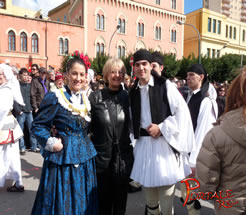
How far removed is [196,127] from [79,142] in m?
1.58

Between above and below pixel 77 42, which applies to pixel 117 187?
below

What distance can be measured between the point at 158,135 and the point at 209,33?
44.1 m

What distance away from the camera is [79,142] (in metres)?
2.39

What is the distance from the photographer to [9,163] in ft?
12.7

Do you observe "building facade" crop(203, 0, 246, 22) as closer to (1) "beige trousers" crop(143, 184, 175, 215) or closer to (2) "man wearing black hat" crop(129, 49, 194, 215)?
(2) "man wearing black hat" crop(129, 49, 194, 215)

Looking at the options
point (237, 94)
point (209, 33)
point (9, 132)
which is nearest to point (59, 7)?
point (209, 33)

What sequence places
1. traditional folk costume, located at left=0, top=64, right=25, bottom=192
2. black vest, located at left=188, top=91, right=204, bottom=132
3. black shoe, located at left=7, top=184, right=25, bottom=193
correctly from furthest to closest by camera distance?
black shoe, located at left=7, top=184, right=25, bottom=193 < traditional folk costume, located at left=0, top=64, right=25, bottom=192 < black vest, located at left=188, top=91, right=204, bottom=132

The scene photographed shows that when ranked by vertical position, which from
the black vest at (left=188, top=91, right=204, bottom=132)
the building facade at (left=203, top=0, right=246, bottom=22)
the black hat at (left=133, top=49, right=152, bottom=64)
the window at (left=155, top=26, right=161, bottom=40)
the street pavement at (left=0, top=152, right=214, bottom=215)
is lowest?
the street pavement at (left=0, top=152, right=214, bottom=215)

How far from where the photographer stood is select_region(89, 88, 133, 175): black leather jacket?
2444 mm

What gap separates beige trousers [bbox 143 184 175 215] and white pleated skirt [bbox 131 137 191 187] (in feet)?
0.55

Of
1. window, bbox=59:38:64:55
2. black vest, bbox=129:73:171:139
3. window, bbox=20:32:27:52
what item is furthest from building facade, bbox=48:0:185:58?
black vest, bbox=129:73:171:139

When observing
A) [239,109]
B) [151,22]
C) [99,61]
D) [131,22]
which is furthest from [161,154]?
[151,22]

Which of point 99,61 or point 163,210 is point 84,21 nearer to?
point 99,61

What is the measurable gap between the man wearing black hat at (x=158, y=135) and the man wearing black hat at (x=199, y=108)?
1.48ft
